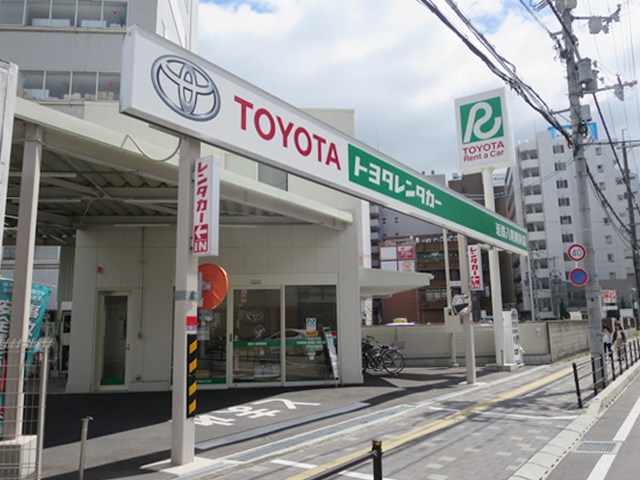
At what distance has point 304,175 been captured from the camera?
8.27 meters

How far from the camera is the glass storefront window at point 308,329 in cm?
1390

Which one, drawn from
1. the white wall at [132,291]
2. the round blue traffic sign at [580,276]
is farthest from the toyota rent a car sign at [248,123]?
the white wall at [132,291]

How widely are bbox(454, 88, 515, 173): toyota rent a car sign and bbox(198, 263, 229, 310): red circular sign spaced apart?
12305mm

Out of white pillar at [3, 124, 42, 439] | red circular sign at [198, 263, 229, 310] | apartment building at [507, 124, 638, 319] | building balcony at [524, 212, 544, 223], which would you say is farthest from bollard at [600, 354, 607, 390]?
building balcony at [524, 212, 544, 223]

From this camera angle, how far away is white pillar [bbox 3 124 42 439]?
584 cm

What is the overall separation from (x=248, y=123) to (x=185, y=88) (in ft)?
3.65

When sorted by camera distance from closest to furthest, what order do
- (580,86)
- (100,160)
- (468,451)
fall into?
(468,451), (100,160), (580,86)

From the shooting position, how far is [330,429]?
8.39m

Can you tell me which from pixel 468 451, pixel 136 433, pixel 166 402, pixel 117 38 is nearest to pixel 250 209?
pixel 166 402

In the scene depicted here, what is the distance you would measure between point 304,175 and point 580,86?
979cm

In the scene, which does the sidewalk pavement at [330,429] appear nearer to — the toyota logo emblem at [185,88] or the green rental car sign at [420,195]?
the green rental car sign at [420,195]

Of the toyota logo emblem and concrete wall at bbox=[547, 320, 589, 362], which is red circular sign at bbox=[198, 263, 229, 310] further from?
concrete wall at bbox=[547, 320, 589, 362]

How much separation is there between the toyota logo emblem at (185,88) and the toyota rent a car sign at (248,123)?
0.5 inches

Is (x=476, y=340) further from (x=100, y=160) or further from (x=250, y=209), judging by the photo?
(x=100, y=160)
